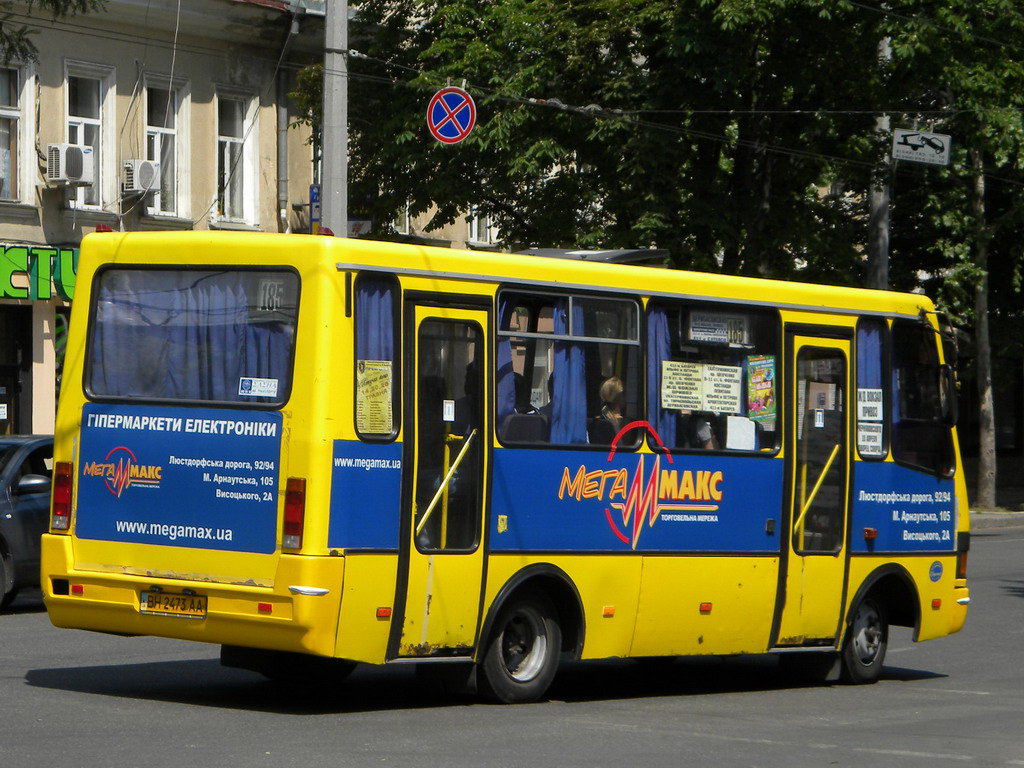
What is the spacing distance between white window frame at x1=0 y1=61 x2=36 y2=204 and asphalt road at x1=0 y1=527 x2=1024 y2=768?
1432cm

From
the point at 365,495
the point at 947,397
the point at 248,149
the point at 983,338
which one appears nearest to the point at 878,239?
the point at 983,338

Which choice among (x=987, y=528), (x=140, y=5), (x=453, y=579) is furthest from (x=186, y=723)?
(x=987, y=528)

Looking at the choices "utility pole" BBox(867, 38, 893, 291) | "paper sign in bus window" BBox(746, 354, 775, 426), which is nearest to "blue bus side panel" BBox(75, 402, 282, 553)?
"paper sign in bus window" BBox(746, 354, 775, 426)

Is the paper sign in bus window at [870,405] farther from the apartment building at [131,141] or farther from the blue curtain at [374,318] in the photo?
the apartment building at [131,141]

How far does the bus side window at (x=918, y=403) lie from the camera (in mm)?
12961

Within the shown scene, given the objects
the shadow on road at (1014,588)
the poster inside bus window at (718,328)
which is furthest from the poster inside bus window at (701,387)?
the shadow on road at (1014,588)

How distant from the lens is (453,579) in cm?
992

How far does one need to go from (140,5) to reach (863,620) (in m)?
19.3

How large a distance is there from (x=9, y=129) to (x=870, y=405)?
18.0m

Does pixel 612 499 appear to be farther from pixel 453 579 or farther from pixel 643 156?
pixel 643 156

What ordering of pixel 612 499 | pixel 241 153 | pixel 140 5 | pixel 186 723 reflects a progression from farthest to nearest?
pixel 241 153 → pixel 140 5 → pixel 612 499 → pixel 186 723

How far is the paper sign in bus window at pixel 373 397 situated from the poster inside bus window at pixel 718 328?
2.54 metres

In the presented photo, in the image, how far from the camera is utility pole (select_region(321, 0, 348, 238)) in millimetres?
19812

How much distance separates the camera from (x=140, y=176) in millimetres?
27891
